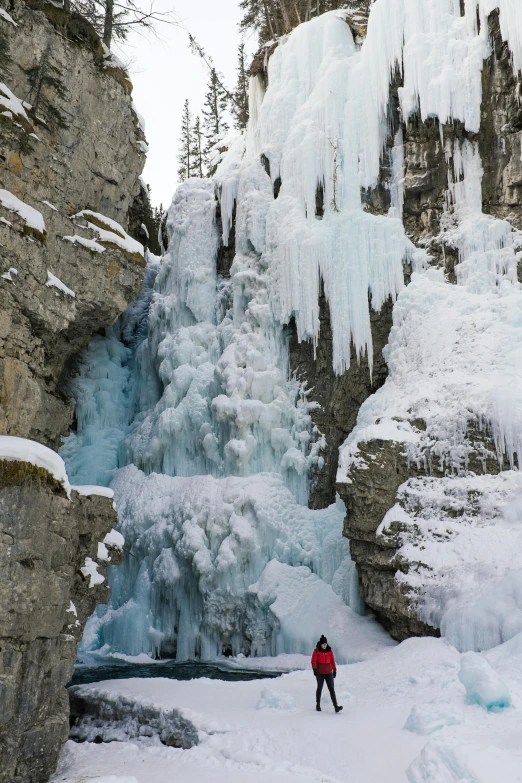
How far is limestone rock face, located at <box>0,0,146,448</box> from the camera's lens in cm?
890

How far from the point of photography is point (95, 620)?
1567 cm

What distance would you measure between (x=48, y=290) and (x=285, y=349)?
811 cm

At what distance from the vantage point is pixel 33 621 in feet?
23.4

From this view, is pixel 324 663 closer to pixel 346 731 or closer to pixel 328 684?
pixel 328 684

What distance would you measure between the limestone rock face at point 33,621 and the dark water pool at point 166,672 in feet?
16.0

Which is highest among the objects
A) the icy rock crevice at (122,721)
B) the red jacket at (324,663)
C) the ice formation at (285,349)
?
the ice formation at (285,349)

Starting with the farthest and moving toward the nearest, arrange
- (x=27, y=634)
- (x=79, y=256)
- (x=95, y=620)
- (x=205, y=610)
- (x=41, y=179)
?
1. (x=95, y=620)
2. (x=205, y=610)
3. (x=79, y=256)
4. (x=41, y=179)
5. (x=27, y=634)

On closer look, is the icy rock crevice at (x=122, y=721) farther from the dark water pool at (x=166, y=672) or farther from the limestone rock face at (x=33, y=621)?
the dark water pool at (x=166, y=672)

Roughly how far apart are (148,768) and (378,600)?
244 inches

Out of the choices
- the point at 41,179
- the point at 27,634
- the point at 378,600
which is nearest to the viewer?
the point at 27,634

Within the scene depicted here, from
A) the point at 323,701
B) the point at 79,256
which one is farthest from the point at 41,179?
the point at 323,701

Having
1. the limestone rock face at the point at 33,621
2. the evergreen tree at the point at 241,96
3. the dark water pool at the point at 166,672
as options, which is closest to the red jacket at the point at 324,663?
the limestone rock face at the point at 33,621

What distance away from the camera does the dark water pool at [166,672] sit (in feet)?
40.6

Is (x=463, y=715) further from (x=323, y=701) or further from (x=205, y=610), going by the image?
(x=205, y=610)
